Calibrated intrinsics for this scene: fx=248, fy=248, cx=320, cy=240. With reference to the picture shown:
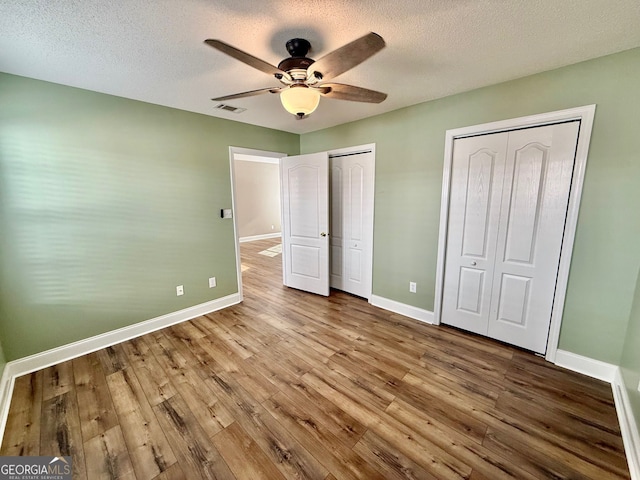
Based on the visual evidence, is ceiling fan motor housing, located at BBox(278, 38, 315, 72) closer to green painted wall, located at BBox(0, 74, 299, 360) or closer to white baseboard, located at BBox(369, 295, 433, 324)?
green painted wall, located at BBox(0, 74, 299, 360)

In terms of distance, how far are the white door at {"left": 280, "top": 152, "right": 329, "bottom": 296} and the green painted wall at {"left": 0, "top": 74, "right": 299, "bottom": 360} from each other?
93 cm

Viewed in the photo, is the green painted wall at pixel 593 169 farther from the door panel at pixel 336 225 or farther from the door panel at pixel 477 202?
the door panel at pixel 336 225

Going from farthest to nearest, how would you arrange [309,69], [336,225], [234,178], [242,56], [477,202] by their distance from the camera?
[336,225]
[234,178]
[477,202]
[309,69]
[242,56]

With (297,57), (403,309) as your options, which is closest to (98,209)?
(297,57)

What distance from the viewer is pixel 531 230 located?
2.15 metres

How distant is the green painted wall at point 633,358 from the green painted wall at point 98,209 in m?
3.72

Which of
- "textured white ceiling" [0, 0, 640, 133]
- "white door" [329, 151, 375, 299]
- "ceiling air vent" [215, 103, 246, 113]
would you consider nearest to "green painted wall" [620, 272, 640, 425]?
"textured white ceiling" [0, 0, 640, 133]

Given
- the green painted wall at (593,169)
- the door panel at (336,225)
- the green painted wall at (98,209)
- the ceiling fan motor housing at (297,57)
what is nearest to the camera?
A: the ceiling fan motor housing at (297,57)

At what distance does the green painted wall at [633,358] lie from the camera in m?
1.48

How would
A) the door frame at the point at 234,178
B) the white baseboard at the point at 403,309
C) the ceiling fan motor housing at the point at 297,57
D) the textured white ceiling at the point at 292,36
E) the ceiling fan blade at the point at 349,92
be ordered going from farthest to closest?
the door frame at the point at 234,178 → the white baseboard at the point at 403,309 → the ceiling fan blade at the point at 349,92 → the ceiling fan motor housing at the point at 297,57 → the textured white ceiling at the point at 292,36

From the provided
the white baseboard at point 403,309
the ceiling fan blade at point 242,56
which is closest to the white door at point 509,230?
the white baseboard at point 403,309

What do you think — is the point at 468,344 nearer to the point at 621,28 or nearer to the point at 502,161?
the point at 502,161

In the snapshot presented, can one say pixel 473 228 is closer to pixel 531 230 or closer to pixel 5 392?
pixel 531 230

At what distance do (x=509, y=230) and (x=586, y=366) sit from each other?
1.20m
